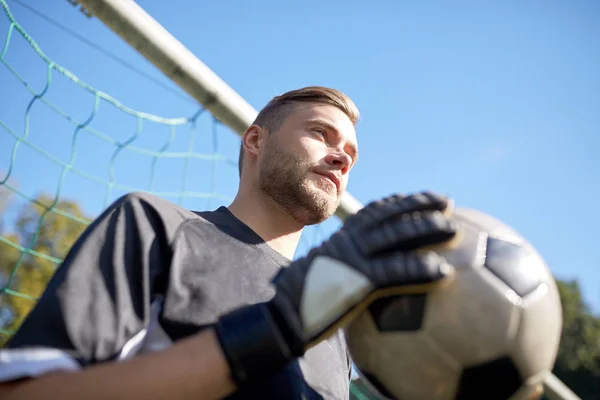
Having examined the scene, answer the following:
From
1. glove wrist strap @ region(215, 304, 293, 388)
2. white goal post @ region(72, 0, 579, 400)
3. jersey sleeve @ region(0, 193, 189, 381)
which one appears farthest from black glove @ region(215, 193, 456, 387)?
white goal post @ region(72, 0, 579, 400)

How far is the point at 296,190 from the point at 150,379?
95 cm

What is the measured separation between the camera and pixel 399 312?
108cm

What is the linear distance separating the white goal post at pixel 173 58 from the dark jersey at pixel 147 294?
1.13m

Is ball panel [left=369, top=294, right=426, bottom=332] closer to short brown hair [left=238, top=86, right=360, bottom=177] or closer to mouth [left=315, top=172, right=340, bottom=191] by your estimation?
mouth [left=315, top=172, right=340, bottom=191]

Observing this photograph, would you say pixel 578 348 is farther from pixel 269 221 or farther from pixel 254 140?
pixel 269 221

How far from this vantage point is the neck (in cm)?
180

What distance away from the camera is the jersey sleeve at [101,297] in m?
1.02

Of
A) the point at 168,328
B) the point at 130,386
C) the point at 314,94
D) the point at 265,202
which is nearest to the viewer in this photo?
the point at 130,386

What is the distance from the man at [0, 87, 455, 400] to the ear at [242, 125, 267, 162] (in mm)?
585

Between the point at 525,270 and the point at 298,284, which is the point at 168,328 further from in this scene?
the point at 525,270

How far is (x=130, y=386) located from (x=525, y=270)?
86 cm

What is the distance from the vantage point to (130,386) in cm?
96

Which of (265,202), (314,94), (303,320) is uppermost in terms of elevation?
(314,94)

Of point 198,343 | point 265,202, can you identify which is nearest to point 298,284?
point 198,343
